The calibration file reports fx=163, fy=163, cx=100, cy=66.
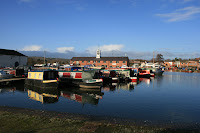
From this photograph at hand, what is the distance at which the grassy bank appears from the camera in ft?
30.9

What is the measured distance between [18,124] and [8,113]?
8.94 ft

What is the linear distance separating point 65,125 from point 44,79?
18.5m

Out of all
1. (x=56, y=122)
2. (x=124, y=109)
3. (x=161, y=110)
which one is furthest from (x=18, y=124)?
(x=161, y=110)

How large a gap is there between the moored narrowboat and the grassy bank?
47.4 ft

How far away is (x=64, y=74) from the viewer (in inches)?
1324

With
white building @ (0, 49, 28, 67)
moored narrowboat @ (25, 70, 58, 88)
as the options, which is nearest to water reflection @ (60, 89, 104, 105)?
moored narrowboat @ (25, 70, 58, 88)

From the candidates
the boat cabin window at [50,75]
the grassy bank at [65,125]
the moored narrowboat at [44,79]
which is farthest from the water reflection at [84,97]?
the grassy bank at [65,125]

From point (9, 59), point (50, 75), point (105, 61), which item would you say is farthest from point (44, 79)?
point (105, 61)

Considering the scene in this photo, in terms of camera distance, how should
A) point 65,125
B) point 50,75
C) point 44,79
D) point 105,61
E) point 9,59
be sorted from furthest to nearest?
point 105,61
point 9,59
point 50,75
point 44,79
point 65,125

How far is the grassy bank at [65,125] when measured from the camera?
9.41 meters

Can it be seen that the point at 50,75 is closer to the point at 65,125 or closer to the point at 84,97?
the point at 84,97

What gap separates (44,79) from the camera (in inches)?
1068

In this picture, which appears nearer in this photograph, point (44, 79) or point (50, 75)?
point (44, 79)

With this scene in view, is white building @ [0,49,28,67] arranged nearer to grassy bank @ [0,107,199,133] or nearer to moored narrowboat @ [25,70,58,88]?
moored narrowboat @ [25,70,58,88]
